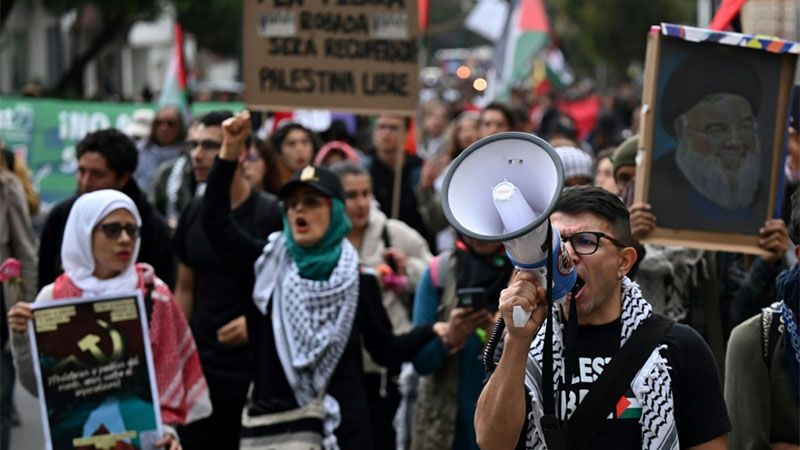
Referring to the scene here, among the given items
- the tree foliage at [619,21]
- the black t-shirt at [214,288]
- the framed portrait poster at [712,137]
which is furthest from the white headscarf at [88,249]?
the tree foliage at [619,21]

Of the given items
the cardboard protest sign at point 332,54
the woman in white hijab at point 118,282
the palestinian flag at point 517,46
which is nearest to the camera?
the woman in white hijab at point 118,282

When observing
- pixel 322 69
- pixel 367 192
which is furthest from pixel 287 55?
pixel 367 192

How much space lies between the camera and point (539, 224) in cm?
322

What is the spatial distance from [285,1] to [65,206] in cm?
283

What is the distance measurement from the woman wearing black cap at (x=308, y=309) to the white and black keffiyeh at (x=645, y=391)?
2.14 metres

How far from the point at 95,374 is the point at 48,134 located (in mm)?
12248

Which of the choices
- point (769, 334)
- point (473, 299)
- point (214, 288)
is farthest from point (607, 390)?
point (214, 288)

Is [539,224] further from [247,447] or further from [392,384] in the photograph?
[392,384]

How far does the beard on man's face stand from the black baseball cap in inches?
53.1

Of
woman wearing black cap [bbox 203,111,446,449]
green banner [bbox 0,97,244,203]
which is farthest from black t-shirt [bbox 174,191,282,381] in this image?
green banner [bbox 0,97,244,203]

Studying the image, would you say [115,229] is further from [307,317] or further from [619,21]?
[619,21]

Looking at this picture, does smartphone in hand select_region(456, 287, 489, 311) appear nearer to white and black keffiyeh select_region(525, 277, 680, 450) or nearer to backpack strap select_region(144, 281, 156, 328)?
backpack strap select_region(144, 281, 156, 328)

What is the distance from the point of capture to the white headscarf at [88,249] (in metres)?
5.44

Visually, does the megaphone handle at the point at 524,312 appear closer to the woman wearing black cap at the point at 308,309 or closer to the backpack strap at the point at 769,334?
the backpack strap at the point at 769,334
